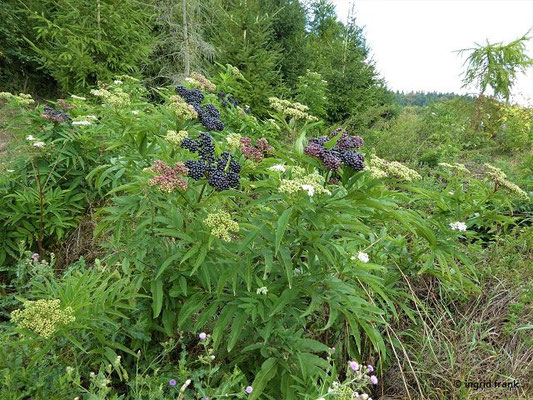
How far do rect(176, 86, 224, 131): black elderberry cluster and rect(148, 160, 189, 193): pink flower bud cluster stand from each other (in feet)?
2.28

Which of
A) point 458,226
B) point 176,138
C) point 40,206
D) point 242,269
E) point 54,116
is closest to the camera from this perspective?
point 242,269

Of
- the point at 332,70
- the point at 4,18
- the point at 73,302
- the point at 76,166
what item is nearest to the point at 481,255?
the point at 73,302

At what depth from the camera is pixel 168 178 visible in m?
1.77

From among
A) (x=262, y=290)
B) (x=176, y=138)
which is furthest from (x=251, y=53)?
(x=262, y=290)

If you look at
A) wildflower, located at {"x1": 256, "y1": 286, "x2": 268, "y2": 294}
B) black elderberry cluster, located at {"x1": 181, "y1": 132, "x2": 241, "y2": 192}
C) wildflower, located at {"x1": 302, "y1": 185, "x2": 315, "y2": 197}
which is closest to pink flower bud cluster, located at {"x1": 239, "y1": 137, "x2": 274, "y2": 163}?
black elderberry cluster, located at {"x1": 181, "y1": 132, "x2": 241, "y2": 192}

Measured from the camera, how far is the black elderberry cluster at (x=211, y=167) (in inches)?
70.4

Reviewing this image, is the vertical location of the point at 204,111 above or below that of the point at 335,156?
above

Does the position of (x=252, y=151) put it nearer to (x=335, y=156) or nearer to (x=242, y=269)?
(x=335, y=156)

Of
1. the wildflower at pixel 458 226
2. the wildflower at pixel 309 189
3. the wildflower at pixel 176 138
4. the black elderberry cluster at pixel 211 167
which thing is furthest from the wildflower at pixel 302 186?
the wildflower at pixel 458 226

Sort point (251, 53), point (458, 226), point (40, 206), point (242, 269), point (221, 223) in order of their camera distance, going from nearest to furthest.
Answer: point (221, 223) → point (242, 269) → point (458, 226) → point (40, 206) → point (251, 53)

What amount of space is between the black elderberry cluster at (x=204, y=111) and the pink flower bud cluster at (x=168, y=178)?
0.69 m

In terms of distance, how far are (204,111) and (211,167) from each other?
81cm

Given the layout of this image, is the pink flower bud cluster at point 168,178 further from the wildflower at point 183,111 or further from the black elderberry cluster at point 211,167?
the wildflower at point 183,111

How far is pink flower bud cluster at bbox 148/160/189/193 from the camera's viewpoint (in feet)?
5.69
